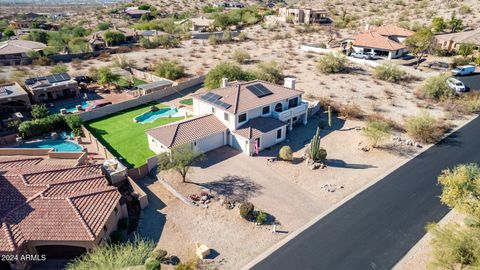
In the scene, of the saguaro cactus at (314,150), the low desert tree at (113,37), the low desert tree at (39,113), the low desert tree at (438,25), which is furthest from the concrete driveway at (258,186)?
the low desert tree at (438,25)

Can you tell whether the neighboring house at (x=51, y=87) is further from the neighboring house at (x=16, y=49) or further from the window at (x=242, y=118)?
the window at (x=242, y=118)

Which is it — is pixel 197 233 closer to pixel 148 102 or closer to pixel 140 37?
pixel 148 102

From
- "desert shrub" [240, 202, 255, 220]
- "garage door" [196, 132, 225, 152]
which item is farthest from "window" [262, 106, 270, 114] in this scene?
"desert shrub" [240, 202, 255, 220]

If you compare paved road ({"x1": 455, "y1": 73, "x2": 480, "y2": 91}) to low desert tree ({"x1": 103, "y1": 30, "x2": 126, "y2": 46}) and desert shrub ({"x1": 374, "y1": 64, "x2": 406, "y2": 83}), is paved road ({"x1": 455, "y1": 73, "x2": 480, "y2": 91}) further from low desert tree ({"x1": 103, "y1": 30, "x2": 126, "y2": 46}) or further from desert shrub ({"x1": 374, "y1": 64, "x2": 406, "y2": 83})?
low desert tree ({"x1": 103, "y1": 30, "x2": 126, "y2": 46})

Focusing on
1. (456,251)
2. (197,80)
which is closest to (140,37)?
(197,80)

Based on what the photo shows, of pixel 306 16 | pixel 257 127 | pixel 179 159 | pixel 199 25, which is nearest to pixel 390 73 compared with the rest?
pixel 257 127
